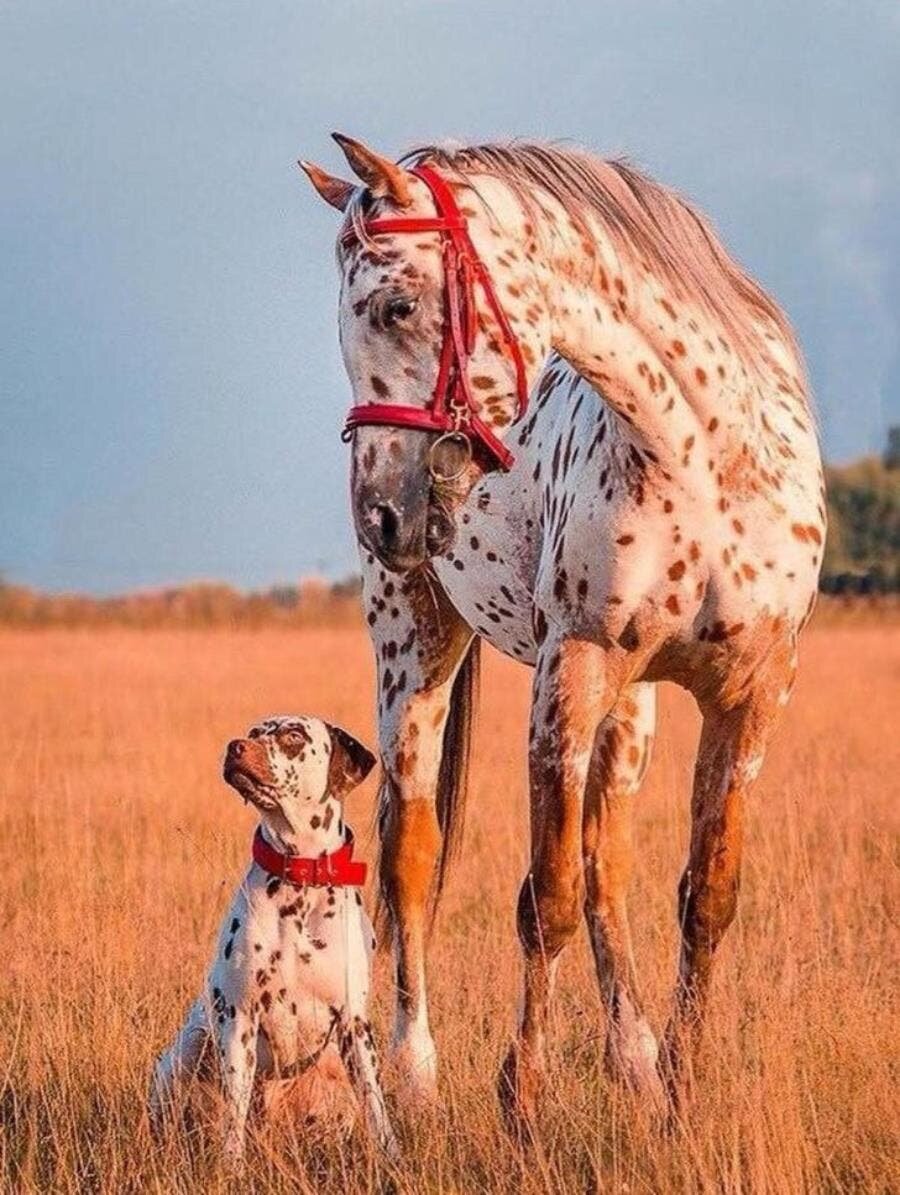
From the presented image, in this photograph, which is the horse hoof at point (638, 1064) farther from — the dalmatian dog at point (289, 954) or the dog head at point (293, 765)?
the dog head at point (293, 765)

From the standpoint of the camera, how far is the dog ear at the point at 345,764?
4859 mm

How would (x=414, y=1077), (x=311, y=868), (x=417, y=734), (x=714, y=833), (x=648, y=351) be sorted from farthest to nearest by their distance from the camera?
(x=417, y=734), (x=414, y=1077), (x=714, y=833), (x=648, y=351), (x=311, y=868)

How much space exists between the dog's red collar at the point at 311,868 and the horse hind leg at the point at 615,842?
115 centimetres

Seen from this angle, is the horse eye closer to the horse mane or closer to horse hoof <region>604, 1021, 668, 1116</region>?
the horse mane

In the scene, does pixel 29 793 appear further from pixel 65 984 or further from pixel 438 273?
pixel 438 273

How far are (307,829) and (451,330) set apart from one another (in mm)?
1204

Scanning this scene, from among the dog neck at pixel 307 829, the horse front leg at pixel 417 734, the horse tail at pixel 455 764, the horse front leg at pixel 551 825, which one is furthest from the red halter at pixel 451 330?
the horse tail at pixel 455 764

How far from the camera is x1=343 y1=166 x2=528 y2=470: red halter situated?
174 inches

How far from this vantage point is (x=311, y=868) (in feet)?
15.8

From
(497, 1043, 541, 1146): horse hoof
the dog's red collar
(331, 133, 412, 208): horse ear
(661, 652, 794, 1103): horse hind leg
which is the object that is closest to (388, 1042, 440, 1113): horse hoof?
(497, 1043, 541, 1146): horse hoof

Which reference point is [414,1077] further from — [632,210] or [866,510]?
[866,510]

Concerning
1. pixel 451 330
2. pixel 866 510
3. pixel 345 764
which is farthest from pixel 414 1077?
pixel 866 510

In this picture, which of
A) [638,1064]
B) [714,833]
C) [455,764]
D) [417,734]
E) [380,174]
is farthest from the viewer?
[455,764]

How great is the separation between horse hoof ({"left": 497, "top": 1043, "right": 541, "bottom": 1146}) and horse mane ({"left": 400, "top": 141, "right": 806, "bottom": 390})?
1774 millimetres
